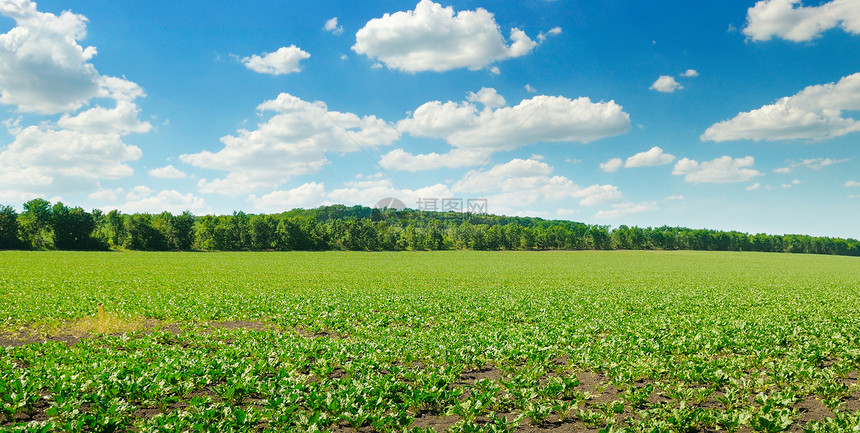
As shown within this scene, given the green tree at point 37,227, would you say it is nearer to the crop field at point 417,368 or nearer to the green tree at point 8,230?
the green tree at point 8,230

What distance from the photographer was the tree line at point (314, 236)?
90.1 m

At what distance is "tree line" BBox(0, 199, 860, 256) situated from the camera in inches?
3546

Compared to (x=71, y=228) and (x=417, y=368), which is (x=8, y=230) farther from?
(x=417, y=368)

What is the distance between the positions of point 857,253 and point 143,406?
877 feet

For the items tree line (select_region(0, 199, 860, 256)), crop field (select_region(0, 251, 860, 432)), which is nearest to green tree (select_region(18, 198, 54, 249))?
tree line (select_region(0, 199, 860, 256))

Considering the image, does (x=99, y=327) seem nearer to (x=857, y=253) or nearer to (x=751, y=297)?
(x=751, y=297)

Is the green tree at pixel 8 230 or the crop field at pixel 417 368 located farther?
the green tree at pixel 8 230

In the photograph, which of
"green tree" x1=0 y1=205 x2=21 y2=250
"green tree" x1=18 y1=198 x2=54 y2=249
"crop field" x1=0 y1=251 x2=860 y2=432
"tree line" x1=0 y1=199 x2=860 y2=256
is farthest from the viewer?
"tree line" x1=0 y1=199 x2=860 y2=256

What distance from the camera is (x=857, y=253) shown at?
186250 mm

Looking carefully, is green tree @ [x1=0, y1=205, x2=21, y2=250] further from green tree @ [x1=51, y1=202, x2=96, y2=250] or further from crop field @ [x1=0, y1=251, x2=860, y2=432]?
crop field @ [x1=0, y1=251, x2=860, y2=432]

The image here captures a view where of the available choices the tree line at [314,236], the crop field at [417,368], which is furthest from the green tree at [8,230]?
the crop field at [417,368]

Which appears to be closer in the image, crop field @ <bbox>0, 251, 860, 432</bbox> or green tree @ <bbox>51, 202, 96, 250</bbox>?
crop field @ <bbox>0, 251, 860, 432</bbox>

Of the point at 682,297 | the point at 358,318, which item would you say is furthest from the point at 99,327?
the point at 682,297

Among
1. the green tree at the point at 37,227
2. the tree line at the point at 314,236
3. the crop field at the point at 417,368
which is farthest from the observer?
the tree line at the point at 314,236
